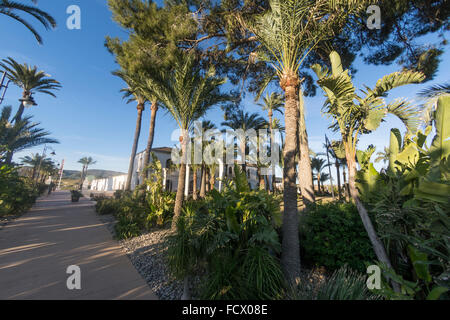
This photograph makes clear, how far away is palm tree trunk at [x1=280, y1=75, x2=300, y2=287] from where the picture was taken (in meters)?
3.43

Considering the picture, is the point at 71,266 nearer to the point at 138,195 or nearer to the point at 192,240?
the point at 192,240

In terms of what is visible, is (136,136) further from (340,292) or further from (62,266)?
(340,292)

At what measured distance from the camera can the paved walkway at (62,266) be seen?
10.3 ft

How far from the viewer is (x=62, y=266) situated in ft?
13.4

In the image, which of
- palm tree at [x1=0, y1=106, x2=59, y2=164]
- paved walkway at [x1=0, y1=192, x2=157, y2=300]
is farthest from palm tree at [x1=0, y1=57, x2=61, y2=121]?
paved walkway at [x1=0, y1=192, x2=157, y2=300]

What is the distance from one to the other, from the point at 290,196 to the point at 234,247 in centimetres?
166

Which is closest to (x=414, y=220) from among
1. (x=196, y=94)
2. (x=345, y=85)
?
(x=345, y=85)

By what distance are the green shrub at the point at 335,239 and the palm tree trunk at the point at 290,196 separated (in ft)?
2.20

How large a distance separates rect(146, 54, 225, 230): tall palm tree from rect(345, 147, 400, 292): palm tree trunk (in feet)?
19.4

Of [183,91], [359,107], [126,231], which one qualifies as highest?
[183,91]

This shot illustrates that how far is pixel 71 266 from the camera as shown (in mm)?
4023

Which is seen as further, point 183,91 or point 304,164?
point 304,164

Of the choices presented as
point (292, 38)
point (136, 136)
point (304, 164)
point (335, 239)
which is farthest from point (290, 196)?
point (136, 136)

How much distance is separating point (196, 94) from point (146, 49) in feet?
8.28
